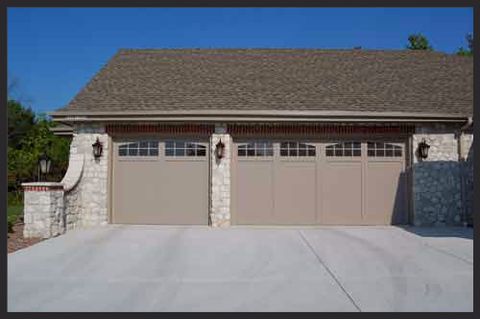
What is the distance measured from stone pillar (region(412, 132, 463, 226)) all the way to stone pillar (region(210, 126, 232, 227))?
16.1 ft

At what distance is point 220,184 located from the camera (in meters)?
10.8

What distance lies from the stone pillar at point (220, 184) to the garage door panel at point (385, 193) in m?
3.72

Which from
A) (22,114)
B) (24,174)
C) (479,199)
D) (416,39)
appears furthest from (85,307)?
(22,114)

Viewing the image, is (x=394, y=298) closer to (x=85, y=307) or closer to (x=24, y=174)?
(x=85, y=307)

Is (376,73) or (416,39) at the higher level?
(416,39)

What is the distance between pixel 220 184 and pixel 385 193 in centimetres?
440

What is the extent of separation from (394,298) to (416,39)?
26.2m

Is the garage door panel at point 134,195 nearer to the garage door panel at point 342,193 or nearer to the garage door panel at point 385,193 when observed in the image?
the garage door panel at point 342,193

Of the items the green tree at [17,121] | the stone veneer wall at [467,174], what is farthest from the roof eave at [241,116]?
the green tree at [17,121]

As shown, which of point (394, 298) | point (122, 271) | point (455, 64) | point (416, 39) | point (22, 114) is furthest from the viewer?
point (22, 114)

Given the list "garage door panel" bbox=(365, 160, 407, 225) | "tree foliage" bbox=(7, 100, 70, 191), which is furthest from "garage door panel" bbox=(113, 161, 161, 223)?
"tree foliage" bbox=(7, 100, 70, 191)

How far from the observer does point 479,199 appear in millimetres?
10172

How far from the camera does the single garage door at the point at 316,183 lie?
1095 centimetres

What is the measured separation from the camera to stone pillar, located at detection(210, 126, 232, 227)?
35.4 ft
